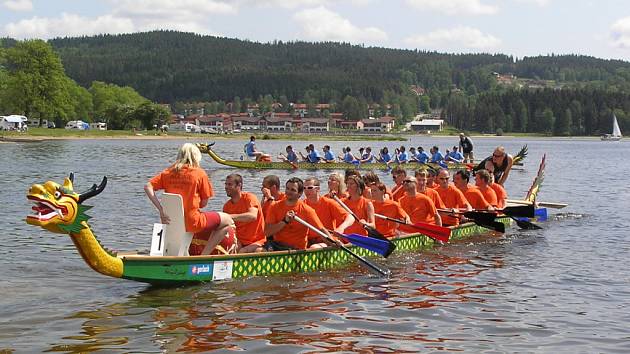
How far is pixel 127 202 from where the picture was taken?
2438 centimetres

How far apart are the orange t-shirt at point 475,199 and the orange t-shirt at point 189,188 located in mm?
8440

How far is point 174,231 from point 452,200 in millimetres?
8147

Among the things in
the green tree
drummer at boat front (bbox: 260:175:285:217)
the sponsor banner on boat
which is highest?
the green tree

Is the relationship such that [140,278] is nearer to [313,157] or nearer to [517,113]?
[313,157]

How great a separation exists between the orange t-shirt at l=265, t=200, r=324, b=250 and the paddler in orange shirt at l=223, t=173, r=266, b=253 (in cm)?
44

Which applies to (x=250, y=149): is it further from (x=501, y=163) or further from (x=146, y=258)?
(x=146, y=258)

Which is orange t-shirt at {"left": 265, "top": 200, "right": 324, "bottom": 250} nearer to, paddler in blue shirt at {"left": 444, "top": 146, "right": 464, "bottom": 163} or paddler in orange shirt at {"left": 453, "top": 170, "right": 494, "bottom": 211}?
paddler in orange shirt at {"left": 453, "top": 170, "right": 494, "bottom": 211}

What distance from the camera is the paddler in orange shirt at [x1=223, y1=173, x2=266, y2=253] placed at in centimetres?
1192

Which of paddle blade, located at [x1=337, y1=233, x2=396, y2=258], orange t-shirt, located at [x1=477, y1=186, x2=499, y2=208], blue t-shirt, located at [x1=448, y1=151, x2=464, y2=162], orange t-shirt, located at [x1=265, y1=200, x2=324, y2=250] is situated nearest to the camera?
orange t-shirt, located at [x1=265, y1=200, x2=324, y2=250]

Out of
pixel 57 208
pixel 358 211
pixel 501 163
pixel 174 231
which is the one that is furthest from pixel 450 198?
pixel 57 208

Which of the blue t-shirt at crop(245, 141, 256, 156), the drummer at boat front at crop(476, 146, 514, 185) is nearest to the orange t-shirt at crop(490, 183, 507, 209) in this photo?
the drummer at boat front at crop(476, 146, 514, 185)

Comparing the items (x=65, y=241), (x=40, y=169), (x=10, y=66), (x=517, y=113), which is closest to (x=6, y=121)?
(x=10, y=66)

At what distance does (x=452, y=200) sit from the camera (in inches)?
684

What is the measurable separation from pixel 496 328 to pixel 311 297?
2.86 m
